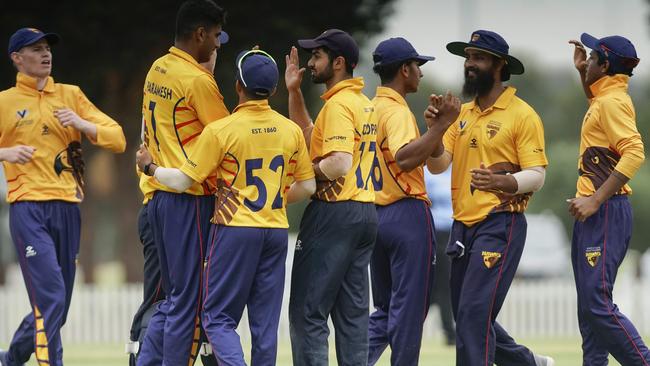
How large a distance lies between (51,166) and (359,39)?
1176 centimetres

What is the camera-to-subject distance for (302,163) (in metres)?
9.31

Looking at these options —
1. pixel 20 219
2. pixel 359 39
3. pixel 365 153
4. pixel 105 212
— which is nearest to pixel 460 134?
pixel 365 153

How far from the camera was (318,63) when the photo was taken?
9.67 meters

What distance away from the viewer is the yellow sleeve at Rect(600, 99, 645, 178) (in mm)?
10078

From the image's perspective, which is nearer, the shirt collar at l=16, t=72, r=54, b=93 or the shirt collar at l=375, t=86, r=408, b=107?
the shirt collar at l=375, t=86, r=408, b=107

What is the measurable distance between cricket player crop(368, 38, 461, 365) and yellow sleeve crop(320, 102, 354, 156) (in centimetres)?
47

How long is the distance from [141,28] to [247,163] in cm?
1215

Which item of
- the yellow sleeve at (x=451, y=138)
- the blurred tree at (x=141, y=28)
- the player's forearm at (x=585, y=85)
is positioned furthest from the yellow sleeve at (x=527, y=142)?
the blurred tree at (x=141, y=28)

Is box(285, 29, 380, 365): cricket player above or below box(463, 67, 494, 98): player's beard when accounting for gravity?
below

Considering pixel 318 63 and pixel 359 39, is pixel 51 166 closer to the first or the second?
pixel 318 63

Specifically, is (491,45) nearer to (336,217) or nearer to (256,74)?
(336,217)

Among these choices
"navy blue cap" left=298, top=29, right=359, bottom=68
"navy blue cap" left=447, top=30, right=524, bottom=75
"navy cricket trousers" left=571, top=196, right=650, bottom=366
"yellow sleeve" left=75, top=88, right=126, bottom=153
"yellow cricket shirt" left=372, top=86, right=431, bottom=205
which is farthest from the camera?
"yellow sleeve" left=75, top=88, right=126, bottom=153

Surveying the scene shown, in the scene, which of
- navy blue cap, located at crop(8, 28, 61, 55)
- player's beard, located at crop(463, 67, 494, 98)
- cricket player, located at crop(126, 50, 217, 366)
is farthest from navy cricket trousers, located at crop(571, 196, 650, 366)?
navy blue cap, located at crop(8, 28, 61, 55)

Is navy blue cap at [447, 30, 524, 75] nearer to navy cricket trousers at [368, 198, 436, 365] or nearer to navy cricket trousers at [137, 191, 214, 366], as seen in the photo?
navy cricket trousers at [368, 198, 436, 365]
